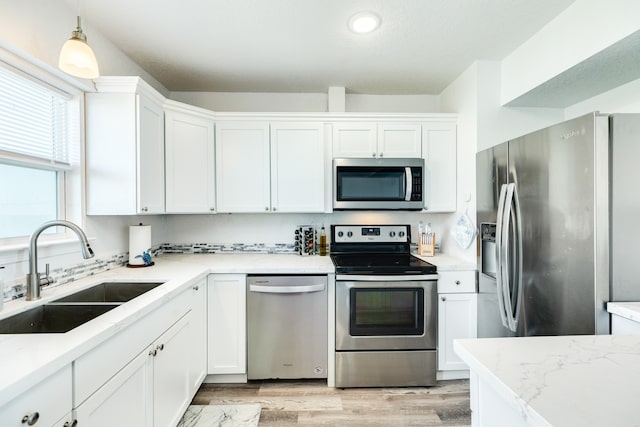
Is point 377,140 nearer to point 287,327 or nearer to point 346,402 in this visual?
point 287,327

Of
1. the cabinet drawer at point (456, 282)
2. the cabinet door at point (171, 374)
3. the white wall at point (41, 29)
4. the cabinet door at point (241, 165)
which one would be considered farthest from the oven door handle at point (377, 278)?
the white wall at point (41, 29)

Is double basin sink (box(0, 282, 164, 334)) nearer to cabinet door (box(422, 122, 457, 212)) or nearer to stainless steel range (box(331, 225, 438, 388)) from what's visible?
stainless steel range (box(331, 225, 438, 388))

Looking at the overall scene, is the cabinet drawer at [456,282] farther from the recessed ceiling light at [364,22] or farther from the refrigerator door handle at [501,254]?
the recessed ceiling light at [364,22]

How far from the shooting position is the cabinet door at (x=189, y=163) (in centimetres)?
231

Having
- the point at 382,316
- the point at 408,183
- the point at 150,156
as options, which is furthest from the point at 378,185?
the point at 150,156

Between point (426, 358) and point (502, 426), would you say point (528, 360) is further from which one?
point (426, 358)

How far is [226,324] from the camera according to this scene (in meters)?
2.18

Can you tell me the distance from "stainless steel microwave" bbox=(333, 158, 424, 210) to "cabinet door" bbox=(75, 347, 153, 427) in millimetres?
1731

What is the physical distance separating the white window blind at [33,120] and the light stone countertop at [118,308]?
764 mm

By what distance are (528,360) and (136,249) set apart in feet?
7.90

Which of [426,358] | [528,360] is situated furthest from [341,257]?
[528,360]

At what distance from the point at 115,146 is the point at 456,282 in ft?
8.61

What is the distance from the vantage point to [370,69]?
7.91ft

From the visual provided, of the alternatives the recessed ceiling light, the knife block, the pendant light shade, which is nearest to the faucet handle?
the pendant light shade
